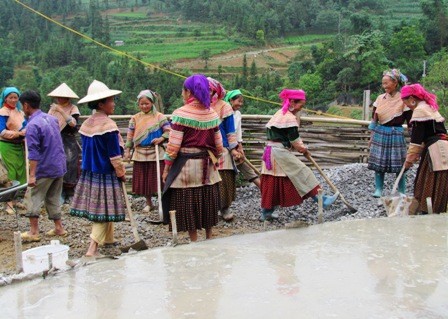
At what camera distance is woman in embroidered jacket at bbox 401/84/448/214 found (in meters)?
4.85

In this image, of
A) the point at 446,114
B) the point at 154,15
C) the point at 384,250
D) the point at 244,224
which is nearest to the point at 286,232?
the point at 384,250

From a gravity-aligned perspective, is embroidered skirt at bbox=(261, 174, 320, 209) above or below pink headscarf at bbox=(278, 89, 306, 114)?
below

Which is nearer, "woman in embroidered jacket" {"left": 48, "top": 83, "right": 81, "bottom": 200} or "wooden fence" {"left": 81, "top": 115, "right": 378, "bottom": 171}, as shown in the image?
"woman in embroidered jacket" {"left": 48, "top": 83, "right": 81, "bottom": 200}

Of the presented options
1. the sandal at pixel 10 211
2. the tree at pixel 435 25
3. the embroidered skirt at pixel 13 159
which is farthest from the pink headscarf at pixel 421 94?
the tree at pixel 435 25

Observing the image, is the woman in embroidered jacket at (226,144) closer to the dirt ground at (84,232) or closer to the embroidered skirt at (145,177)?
the dirt ground at (84,232)

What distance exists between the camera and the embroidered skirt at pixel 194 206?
4.50m

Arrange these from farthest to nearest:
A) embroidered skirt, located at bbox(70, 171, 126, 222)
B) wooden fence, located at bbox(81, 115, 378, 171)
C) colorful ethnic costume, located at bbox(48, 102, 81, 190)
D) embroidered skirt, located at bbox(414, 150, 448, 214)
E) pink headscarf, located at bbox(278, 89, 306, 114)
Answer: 1. wooden fence, located at bbox(81, 115, 378, 171)
2. colorful ethnic costume, located at bbox(48, 102, 81, 190)
3. pink headscarf, located at bbox(278, 89, 306, 114)
4. embroidered skirt, located at bbox(414, 150, 448, 214)
5. embroidered skirt, located at bbox(70, 171, 126, 222)

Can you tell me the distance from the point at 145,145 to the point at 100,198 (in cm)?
168

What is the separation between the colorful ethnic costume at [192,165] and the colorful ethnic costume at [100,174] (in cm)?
37

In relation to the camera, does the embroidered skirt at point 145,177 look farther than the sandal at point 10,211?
No

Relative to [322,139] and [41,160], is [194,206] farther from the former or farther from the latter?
[322,139]

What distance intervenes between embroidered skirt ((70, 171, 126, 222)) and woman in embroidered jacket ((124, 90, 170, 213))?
1519 millimetres

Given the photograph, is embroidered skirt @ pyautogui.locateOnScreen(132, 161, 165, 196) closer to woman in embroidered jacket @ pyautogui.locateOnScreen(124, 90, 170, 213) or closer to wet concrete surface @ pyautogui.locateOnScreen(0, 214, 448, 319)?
woman in embroidered jacket @ pyautogui.locateOnScreen(124, 90, 170, 213)

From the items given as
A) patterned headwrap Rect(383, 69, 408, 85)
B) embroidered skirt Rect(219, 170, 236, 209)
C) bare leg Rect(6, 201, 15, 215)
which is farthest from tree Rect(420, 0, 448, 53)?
bare leg Rect(6, 201, 15, 215)
